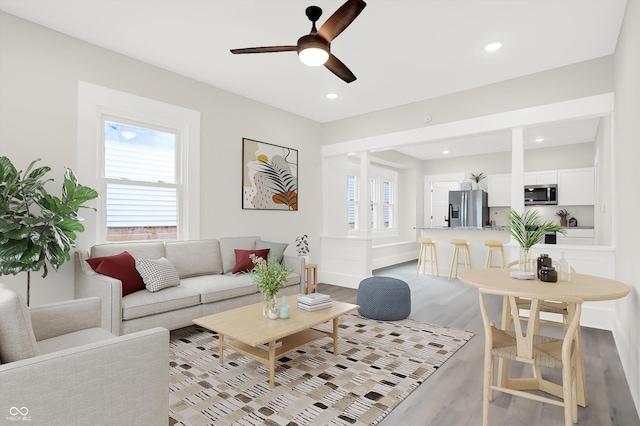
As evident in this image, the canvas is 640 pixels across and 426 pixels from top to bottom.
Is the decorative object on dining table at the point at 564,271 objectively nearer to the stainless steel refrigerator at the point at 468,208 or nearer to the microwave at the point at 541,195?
the stainless steel refrigerator at the point at 468,208

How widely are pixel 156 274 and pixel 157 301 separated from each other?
33cm

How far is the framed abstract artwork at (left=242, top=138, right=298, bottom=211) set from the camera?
16.1 feet

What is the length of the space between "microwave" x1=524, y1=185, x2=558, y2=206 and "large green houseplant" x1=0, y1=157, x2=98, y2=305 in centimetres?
815

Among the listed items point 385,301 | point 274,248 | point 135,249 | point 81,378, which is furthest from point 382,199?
point 81,378

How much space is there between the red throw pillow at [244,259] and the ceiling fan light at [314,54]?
8.21 feet

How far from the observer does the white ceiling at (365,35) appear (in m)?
2.83

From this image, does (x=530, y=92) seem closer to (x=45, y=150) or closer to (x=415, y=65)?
(x=415, y=65)

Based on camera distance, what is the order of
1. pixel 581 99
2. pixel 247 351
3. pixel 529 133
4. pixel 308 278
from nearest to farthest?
pixel 247 351 → pixel 581 99 → pixel 308 278 → pixel 529 133

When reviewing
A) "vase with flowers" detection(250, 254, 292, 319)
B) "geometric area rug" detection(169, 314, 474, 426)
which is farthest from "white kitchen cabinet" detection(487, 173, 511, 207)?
"vase with flowers" detection(250, 254, 292, 319)

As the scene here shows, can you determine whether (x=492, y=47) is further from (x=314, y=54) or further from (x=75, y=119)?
(x=75, y=119)

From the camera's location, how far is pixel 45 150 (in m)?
3.16

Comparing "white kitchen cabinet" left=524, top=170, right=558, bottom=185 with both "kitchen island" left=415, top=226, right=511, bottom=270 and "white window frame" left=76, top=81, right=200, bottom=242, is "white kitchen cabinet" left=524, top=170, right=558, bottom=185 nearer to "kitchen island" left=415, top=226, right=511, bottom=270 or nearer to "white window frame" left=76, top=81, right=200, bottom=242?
"kitchen island" left=415, top=226, right=511, bottom=270

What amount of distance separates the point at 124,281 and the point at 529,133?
6.97 meters

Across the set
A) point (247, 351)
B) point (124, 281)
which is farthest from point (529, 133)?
point (124, 281)
